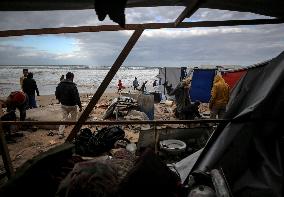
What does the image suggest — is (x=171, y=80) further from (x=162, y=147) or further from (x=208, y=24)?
(x=208, y=24)

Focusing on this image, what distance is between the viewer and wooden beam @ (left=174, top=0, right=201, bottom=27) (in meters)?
2.80

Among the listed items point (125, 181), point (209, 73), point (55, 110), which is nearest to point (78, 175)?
point (125, 181)

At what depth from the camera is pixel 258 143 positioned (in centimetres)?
348

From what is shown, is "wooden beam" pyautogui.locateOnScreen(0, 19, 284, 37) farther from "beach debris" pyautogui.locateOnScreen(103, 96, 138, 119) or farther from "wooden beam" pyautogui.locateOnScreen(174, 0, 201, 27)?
"beach debris" pyautogui.locateOnScreen(103, 96, 138, 119)

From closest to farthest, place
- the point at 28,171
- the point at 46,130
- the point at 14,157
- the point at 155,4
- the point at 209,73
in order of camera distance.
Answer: the point at 28,171 → the point at 155,4 → the point at 14,157 → the point at 46,130 → the point at 209,73

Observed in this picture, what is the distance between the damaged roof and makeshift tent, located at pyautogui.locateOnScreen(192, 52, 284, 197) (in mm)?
763

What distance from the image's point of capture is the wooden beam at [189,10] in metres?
2.80

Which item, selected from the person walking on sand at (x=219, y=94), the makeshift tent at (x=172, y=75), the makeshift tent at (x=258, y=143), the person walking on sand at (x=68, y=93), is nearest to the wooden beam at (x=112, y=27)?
the makeshift tent at (x=258, y=143)

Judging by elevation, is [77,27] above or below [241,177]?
above

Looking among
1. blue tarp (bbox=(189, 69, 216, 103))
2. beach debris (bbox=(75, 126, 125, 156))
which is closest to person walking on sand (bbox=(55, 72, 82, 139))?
beach debris (bbox=(75, 126, 125, 156))

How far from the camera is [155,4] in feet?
11.0

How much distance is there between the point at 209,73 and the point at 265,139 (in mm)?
13941

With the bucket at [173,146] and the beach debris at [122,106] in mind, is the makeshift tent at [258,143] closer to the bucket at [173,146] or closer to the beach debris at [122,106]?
the bucket at [173,146]

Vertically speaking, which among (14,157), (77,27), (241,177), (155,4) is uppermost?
(155,4)
